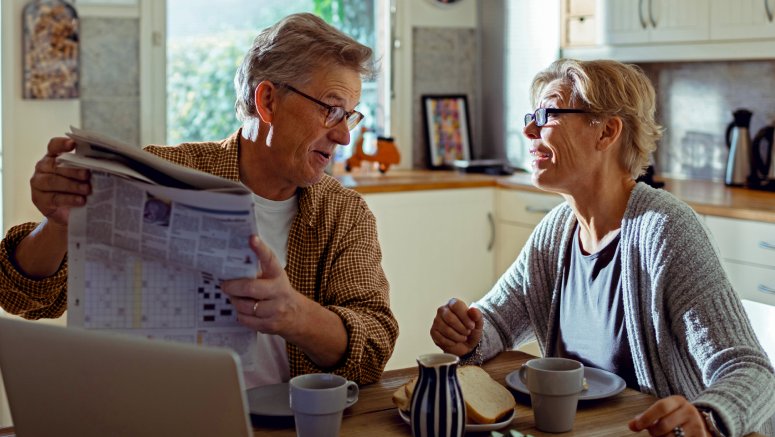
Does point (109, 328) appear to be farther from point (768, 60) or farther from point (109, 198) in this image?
point (768, 60)

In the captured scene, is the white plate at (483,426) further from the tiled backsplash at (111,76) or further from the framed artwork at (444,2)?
the framed artwork at (444,2)

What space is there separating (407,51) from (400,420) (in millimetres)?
3102

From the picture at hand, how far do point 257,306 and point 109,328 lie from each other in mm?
202

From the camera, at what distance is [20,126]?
2984 millimetres

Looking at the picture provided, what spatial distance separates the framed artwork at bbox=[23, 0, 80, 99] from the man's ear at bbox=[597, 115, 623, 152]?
90.9 inches

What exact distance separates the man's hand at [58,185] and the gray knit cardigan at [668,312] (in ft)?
2.52

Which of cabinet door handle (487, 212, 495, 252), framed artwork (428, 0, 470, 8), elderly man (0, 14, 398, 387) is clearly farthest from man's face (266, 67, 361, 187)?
framed artwork (428, 0, 470, 8)

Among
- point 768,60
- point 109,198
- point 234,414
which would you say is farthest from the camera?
point 768,60

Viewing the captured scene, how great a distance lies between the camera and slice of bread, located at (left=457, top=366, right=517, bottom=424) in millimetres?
1080

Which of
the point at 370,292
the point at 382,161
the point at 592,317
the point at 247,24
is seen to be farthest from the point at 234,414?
the point at 247,24

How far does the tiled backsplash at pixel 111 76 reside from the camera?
10.4ft

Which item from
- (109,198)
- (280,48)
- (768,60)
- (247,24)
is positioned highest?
(247,24)

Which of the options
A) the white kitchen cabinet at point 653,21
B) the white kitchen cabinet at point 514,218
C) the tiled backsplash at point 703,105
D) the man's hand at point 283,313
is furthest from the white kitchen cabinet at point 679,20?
the man's hand at point 283,313

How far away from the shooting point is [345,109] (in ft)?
4.92
